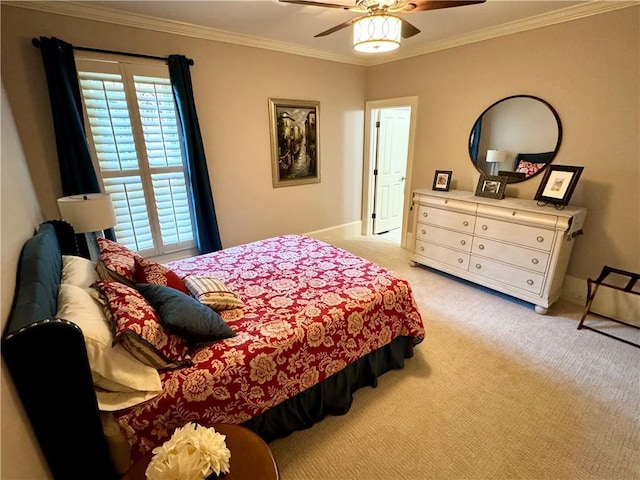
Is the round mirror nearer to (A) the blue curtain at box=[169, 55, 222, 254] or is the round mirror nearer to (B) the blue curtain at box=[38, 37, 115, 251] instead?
(A) the blue curtain at box=[169, 55, 222, 254]

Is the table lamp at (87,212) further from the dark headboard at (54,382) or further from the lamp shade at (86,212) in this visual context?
the dark headboard at (54,382)

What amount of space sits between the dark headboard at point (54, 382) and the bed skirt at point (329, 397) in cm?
69

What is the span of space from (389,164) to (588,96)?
100 inches

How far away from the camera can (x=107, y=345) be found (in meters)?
1.18

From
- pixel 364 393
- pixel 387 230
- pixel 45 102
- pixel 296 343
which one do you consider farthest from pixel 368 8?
pixel 387 230

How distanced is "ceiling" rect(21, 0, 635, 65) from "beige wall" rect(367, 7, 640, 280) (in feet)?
0.41

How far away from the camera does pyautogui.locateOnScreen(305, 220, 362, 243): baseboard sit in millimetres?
4562

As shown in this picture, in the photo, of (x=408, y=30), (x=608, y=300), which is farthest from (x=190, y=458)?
(x=608, y=300)

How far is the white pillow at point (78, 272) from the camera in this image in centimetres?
155

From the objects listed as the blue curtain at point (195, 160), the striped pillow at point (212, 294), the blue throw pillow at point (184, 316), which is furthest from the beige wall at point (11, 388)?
the blue curtain at point (195, 160)

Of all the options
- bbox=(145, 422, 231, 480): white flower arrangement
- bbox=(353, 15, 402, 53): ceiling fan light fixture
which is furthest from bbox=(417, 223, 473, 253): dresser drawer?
bbox=(145, 422, 231, 480): white flower arrangement

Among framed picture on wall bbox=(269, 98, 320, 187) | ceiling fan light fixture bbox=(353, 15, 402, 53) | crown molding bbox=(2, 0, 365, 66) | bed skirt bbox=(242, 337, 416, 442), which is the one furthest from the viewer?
framed picture on wall bbox=(269, 98, 320, 187)

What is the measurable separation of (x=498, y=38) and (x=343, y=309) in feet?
10.3

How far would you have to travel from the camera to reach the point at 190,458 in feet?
2.96
